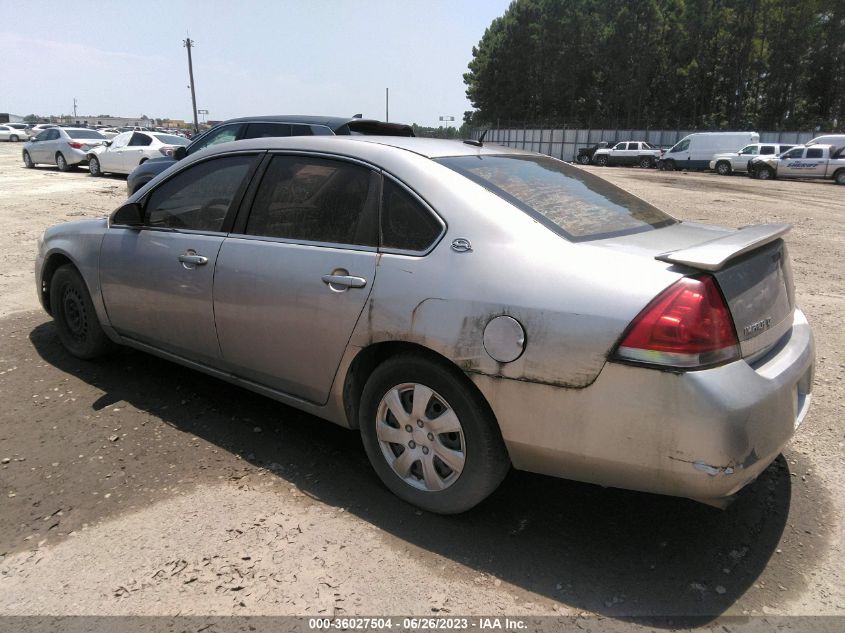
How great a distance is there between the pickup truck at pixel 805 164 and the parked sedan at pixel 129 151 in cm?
2642

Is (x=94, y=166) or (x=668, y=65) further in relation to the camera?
(x=668, y=65)

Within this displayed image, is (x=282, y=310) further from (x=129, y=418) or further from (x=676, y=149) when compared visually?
(x=676, y=149)

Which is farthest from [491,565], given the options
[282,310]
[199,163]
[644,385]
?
[199,163]

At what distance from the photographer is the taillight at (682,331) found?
2.12 m

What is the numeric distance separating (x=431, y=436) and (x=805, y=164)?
32.6 m

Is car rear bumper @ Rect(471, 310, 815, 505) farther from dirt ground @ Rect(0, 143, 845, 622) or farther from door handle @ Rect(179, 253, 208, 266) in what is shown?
door handle @ Rect(179, 253, 208, 266)

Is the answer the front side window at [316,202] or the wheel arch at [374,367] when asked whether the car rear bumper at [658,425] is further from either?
the front side window at [316,202]

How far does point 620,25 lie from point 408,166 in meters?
64.1

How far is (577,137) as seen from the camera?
193 feet

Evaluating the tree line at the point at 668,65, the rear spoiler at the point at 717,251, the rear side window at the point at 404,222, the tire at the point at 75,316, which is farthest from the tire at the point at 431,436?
the tree line at the point at 668,65

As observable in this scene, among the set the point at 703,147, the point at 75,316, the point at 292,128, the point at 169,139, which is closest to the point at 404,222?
the point at 75,316

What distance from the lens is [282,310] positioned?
3.05 m

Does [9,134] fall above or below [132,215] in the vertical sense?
above

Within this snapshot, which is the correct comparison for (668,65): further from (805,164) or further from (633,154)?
(805,164)
